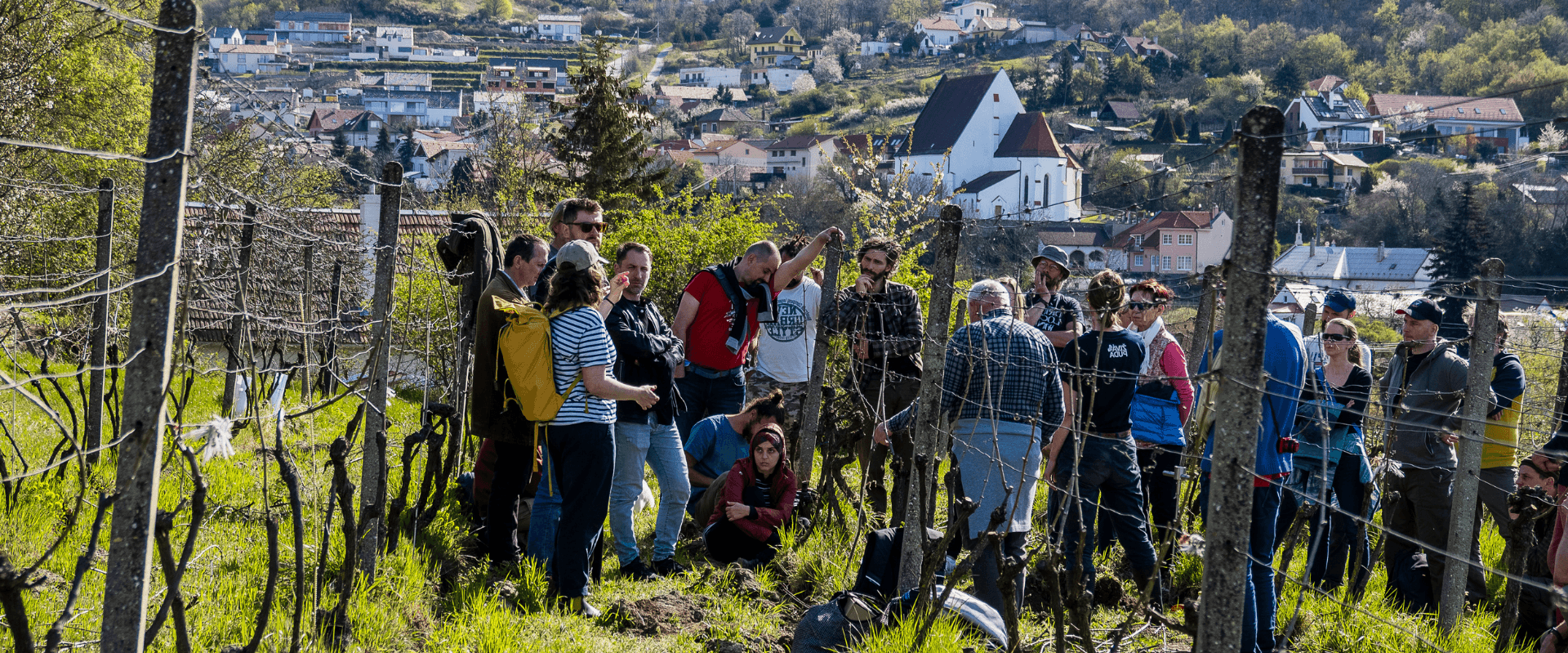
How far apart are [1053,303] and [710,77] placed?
15175 centimetres

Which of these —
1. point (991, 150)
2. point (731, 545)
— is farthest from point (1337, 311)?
point (991, 150)

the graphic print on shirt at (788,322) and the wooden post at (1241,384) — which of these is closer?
the wooden post at (1241,384)

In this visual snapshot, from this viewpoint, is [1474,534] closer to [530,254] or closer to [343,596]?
[530,254]

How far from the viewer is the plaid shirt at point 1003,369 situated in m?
4.73

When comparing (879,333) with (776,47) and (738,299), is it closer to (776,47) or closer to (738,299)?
(738,299)

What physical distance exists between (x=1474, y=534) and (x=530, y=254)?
490 centimetres

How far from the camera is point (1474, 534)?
5762 mm

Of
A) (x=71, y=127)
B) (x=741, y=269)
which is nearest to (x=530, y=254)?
(x=741, y=269)

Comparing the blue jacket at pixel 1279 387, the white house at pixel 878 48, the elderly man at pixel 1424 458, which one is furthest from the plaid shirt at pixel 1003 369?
the white house at pixel 878 48

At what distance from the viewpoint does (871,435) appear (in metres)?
6.45

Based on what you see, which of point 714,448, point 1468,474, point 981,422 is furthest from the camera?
point 714,448

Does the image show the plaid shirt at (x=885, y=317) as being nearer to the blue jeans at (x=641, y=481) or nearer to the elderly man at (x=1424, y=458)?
the blue jeans at (x=641, y=481)

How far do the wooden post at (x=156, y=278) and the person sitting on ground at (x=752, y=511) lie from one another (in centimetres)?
323

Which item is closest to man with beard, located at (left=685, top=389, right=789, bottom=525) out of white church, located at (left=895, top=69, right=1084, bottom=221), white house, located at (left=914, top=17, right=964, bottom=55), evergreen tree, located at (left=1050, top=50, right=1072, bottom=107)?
white church, located at (left=895, top=69, right=1084, bottom=221)
